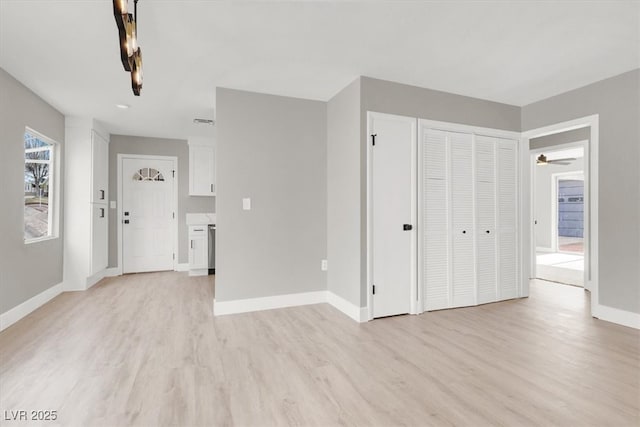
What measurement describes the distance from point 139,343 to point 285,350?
1.25 m

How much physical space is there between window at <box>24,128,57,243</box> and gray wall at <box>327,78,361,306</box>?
11.3 ft

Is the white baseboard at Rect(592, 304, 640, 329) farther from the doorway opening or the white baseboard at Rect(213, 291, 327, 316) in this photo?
the doorway opening

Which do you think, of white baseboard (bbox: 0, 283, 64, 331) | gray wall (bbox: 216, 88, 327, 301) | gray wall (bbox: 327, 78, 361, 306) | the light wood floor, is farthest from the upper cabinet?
gray wall (bbox: 327, 78, 361, 306)

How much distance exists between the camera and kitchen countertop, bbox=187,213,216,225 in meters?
5.88

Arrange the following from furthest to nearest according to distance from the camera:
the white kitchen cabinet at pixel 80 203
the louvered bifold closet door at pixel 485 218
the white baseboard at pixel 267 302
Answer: the white kitchen cabinet at pixel 80 203 < the louvered bifold closet door at pixel 485 218 < the white baseboard at pixel 267 302

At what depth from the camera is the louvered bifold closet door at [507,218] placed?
412 centimetres

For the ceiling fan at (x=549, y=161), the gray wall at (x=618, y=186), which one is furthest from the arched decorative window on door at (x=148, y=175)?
the ceiling fan at (x=549, y=161)

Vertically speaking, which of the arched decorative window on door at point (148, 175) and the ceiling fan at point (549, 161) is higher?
the ceiling fan at point (549, 161)

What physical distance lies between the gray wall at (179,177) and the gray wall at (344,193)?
3.38 m

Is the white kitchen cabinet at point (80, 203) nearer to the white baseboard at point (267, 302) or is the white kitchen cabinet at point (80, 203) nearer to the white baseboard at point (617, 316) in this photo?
the white baseboard at point (267, 302)

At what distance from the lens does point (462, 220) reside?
389 cm

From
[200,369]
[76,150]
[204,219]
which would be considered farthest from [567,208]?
[76,150]

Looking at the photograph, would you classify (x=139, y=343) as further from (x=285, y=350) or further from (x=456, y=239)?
(x=456, y=239)

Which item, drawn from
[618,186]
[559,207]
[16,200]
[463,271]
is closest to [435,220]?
[463,271]
